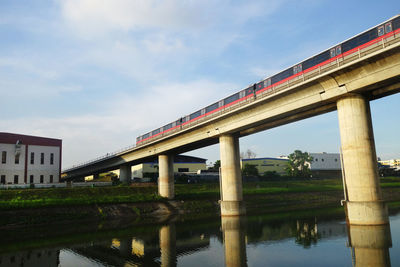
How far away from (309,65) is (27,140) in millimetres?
58317

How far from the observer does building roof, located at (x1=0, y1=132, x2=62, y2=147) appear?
63656 millimetres

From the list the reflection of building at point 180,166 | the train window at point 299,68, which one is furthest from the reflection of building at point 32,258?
the reflection of building at point 180,166

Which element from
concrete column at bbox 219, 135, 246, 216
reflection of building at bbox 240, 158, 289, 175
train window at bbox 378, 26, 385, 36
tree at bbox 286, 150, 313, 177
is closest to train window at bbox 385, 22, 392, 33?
train window at bbox 378, 26, 385, 36

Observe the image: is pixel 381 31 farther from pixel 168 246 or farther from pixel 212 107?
pixel 212 107

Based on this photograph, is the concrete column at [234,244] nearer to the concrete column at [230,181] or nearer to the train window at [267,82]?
the concrete column at [230,181]

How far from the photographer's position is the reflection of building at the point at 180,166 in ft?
Result: 340

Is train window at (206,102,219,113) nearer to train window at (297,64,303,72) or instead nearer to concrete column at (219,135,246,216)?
concrete column at (219,135,246,216)

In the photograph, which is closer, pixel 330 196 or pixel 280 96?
pixel 280 96

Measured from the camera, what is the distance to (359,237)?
24.2 m

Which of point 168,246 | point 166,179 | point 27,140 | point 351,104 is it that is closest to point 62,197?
point 166,179

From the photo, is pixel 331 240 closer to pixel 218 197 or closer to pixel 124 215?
pixel 124 215

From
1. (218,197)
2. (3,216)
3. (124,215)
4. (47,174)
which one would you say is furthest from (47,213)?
(218,197)

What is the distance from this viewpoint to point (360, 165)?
1131 inches

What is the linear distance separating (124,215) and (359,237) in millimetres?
35931
